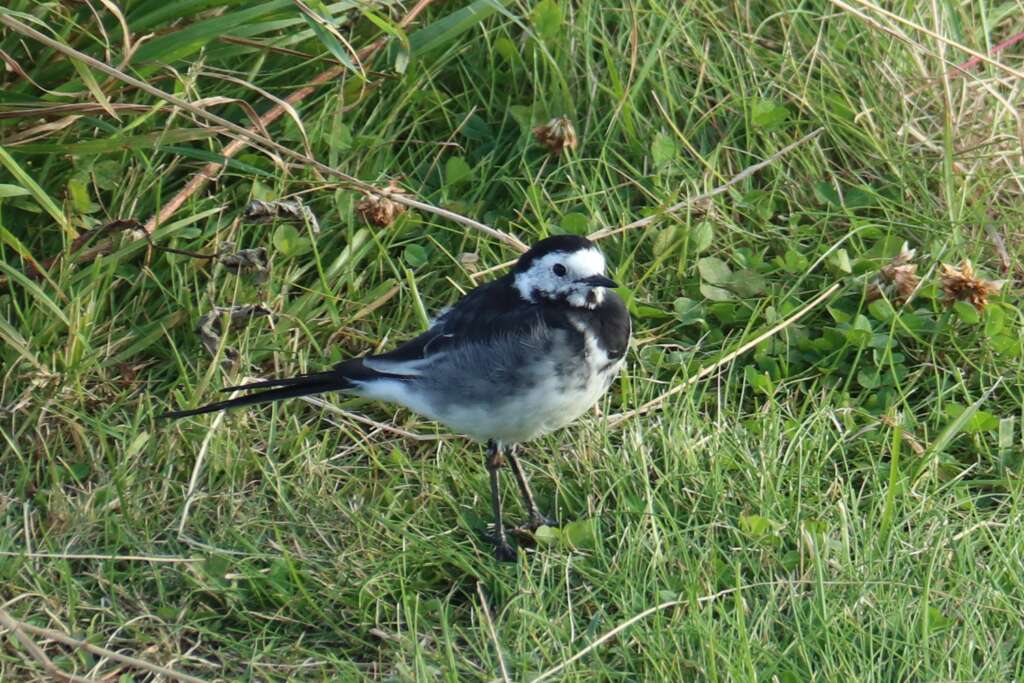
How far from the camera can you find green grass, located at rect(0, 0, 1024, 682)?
320 cm

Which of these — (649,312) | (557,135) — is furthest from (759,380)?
(557,135)

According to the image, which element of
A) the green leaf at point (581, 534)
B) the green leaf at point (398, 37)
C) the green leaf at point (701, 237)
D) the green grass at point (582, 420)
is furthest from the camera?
the green leaf at point (701, 237)

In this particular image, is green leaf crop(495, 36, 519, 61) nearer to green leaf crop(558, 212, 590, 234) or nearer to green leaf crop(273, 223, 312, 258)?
green leaf crop(558, 212, 590, 234)

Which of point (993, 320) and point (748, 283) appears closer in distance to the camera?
point (993, 320)

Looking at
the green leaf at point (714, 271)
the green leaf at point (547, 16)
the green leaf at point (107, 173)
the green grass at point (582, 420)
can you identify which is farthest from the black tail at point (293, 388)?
the green leaf at point (547, 16)

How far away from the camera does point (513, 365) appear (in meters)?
3.41

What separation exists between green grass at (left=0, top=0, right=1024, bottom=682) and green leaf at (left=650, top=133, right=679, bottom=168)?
10 millimetres

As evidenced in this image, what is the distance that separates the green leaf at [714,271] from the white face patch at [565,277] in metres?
0.70

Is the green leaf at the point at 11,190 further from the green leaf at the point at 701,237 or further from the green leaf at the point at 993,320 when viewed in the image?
the green leaf at the point at 993,320

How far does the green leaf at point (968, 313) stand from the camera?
12.8 ft

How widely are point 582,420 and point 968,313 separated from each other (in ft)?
3.67

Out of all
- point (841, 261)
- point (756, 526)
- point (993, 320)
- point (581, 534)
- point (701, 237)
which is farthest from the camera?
point (701, 237)

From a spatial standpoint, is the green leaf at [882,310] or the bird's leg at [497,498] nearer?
the bird's leg at [497,498]

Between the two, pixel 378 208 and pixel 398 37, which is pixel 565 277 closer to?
pixel 378 208
